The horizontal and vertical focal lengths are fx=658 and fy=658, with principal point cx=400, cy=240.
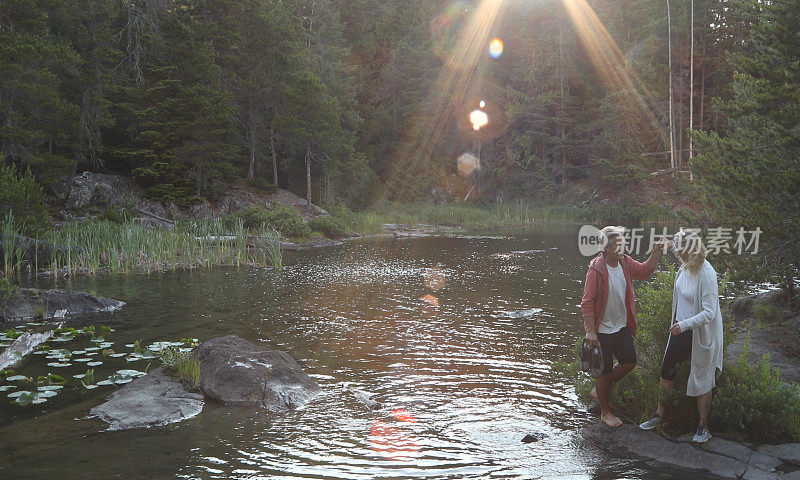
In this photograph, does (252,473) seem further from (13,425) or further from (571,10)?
(571,10)

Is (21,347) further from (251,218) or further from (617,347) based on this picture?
(251,218)

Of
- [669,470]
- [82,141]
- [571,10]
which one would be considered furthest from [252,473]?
[571,10]

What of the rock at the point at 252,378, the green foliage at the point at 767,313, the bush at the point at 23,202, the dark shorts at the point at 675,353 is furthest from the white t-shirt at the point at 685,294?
the bush at the point at 23,202

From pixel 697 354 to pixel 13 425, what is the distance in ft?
24.4

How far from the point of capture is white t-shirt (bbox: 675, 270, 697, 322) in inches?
253

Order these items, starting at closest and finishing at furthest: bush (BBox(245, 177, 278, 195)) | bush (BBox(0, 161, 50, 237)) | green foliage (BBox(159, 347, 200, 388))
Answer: green foliage (BBox(159, 347, 200, 388))
bush (BBox(0, 161, 50, 237))
bush (BBox(245, 177, 278, 195))

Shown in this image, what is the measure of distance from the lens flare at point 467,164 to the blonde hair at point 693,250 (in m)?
56.9

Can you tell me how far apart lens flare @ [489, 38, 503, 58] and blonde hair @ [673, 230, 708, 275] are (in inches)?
2390

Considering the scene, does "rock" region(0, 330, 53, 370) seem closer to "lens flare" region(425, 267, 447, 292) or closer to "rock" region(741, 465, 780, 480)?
"rock" region(741, 465, 780, 480)

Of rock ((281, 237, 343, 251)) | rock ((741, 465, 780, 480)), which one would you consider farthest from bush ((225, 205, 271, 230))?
rock ((741, 465, 780, 480))

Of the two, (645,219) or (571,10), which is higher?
(571,10)

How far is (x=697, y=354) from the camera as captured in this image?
638cm

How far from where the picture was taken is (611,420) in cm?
711

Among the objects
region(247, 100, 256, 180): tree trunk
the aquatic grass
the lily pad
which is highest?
region(247, 100, 256, 180): tree trunk
